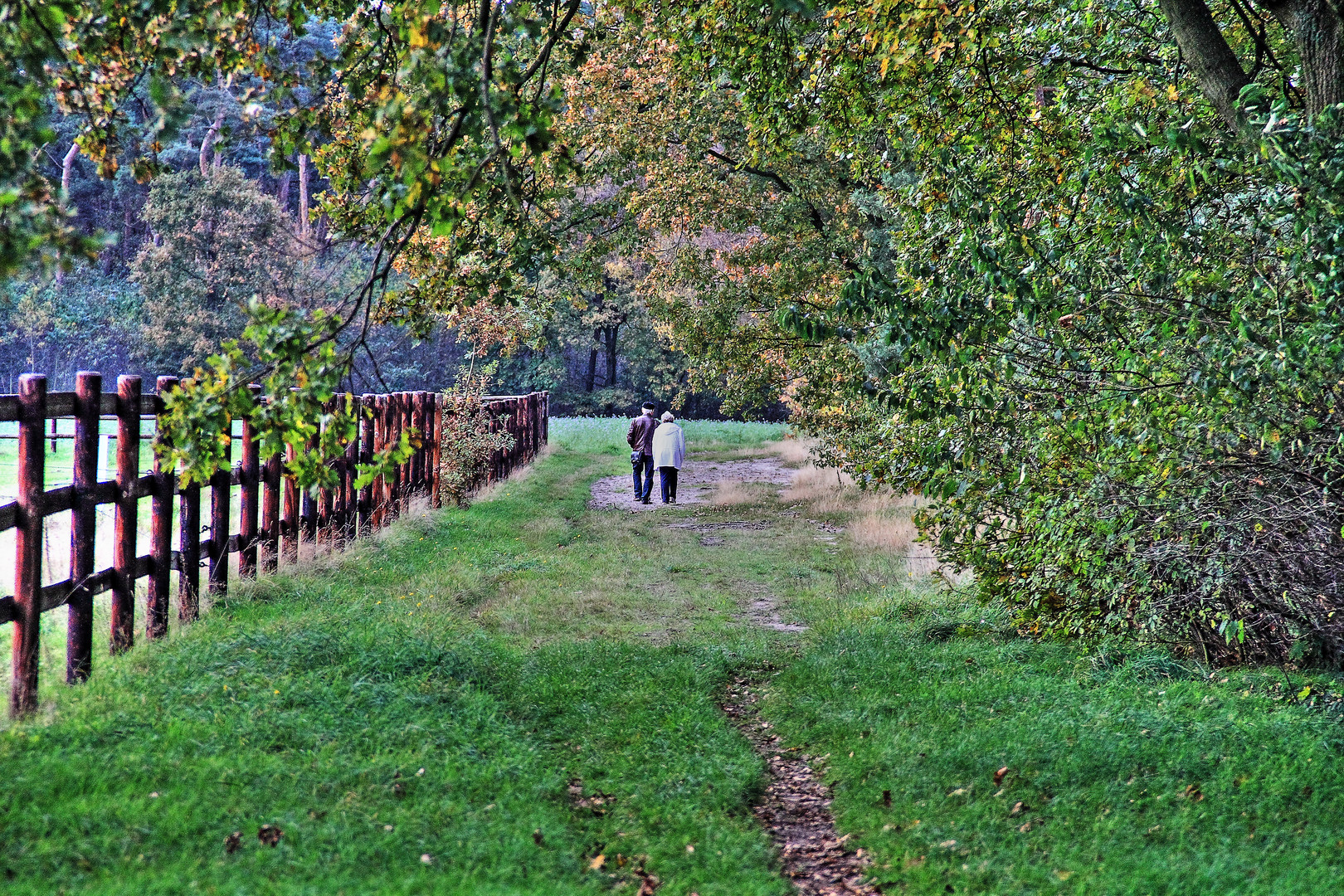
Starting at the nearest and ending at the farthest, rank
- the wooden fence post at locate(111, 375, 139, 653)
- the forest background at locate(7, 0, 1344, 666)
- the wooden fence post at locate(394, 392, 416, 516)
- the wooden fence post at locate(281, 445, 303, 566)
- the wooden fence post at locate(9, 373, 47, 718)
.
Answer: the forest background at locate(7, 0, 1344, 666), the wooden fence post at locate(9, 373, 47, 718), the wooden fence post at locate(111, 375, 139, 653), the wooden fence post at locate(281, 445, 303, 566), the wooden fence post at locate(394, 392, 416, 516)

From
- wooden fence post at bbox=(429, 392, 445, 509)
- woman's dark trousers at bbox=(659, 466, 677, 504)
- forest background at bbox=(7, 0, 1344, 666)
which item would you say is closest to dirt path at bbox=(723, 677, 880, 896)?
forest background at bbox=(7, 0, 1344, 666)

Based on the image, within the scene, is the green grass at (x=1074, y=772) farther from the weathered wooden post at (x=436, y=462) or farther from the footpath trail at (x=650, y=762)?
the weathered wooden post at (x=436, y=462)

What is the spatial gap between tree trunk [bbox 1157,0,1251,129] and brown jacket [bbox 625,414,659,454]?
45.4 ft

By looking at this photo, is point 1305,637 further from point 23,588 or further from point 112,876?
point 23,588

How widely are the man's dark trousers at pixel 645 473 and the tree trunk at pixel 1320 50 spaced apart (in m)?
14.5

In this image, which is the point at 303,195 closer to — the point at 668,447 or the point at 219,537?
the point at 668,447

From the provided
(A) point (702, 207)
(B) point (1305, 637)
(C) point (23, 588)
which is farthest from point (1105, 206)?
(A) point (702, 207)

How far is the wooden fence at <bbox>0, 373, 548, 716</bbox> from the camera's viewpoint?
18.4 ft

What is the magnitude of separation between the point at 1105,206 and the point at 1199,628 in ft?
10.4

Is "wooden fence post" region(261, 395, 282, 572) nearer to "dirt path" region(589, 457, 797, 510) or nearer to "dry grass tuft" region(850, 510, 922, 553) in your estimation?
"dry grass tuft" region(850, 510, 922, 553)

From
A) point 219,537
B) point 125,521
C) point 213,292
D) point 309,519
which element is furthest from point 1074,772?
point 213,292

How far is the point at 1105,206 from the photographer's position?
587 cm

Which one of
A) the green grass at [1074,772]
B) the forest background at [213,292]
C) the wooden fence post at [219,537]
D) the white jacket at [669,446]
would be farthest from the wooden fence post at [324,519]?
the forest background at [213,292]

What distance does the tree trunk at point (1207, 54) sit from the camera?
5.83 metres
